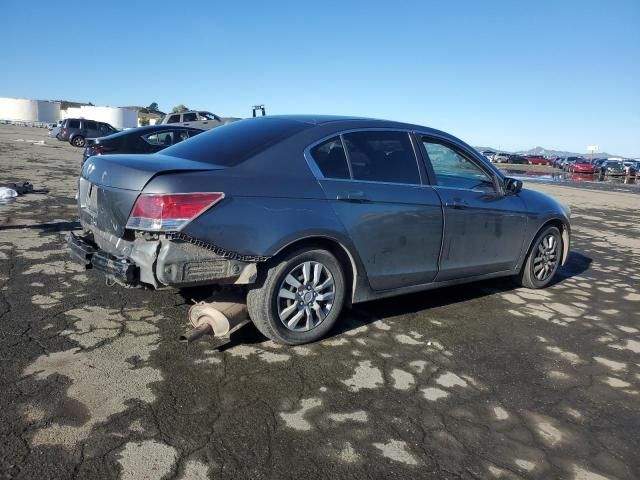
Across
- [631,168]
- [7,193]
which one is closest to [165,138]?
[7,193]

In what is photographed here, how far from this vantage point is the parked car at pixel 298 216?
321 centimetres

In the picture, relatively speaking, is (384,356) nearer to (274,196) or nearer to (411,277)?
(411,277)

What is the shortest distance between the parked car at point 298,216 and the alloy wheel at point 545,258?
90 cm

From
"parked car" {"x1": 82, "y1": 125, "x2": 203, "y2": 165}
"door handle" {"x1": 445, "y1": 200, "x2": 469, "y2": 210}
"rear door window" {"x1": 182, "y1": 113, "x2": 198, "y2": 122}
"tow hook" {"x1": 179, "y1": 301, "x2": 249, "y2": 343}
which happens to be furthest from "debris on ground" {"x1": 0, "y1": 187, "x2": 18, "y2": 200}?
"rear door window" {"x1": 182, "y1": 113, "x2": 198, "y2": 122}


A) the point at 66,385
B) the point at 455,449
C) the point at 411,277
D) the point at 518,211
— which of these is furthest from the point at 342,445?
the point at 518,211

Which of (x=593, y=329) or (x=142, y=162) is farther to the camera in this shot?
(x=593, y=329)

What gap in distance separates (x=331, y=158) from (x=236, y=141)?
74 cm

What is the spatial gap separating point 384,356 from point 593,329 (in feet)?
7.02

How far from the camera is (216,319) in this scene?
3424 mm

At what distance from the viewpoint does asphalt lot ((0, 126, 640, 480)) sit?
8.03ft

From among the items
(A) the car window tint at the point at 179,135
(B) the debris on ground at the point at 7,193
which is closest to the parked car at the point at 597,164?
(A) the car window tint at the point at 179,135

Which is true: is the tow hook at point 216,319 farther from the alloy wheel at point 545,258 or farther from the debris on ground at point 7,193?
the debris on ground at point 7,193

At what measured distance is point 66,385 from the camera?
2949 mm

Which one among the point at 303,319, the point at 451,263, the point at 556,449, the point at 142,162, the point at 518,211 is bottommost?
the point at 556,449
